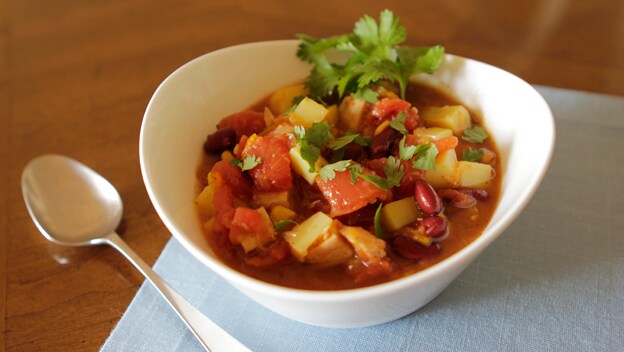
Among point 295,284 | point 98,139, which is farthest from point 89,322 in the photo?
point 98,139

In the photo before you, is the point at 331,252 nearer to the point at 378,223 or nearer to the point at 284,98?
the point at 378,223

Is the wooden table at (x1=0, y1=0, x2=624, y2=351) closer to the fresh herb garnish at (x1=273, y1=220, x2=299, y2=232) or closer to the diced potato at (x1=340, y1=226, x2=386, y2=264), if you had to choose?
the fresh herb garnish at (x1=273, y1=220, x2=299, y2=232)

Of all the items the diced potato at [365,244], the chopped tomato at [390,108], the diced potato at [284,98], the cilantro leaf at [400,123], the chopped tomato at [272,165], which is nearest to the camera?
the diced potato at [365,244]

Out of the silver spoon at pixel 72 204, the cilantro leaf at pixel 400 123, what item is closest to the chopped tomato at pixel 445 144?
the cilantro leaf at pixel 400 123

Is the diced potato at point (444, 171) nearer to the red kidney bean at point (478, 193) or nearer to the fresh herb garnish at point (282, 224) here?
the red kidney bean at point (478, 193)

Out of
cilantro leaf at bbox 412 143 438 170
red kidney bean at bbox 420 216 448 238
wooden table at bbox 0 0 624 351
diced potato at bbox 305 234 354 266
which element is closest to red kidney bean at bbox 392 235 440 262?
red kidney bean at bbox 420 216 448 238
